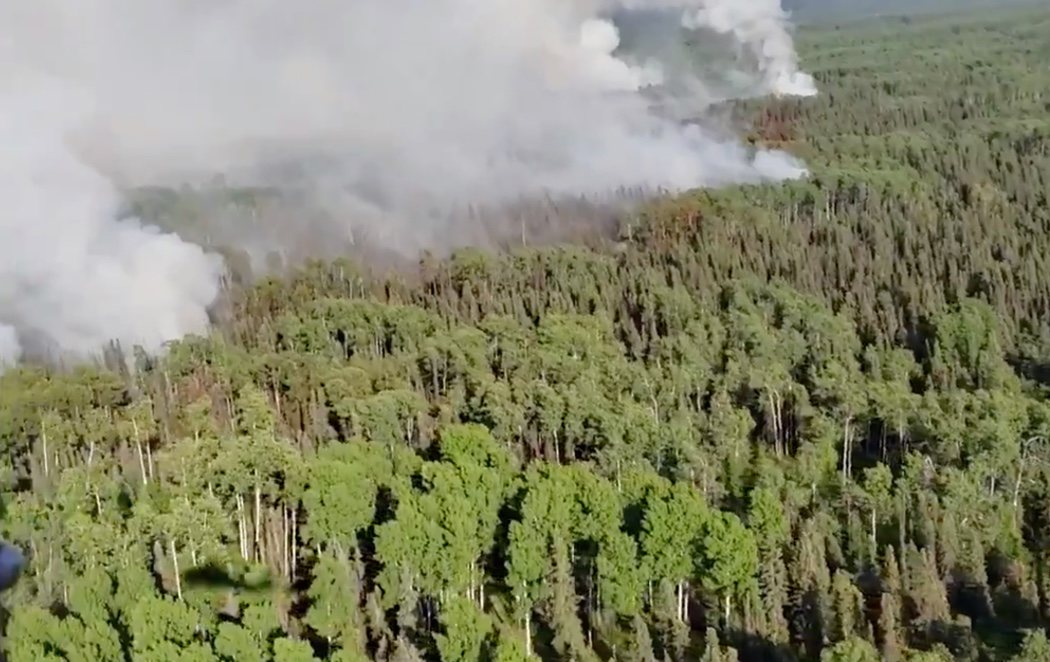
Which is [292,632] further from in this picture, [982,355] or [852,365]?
[982,355]

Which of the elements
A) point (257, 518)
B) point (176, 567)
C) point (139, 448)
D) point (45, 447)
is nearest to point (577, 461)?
point (257, 518)

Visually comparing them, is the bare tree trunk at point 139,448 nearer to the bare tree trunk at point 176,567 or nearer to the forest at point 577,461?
the forest at point 577,461

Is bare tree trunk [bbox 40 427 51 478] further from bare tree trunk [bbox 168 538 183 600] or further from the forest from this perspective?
bare tree trunk [bbox 168 538 183 600]

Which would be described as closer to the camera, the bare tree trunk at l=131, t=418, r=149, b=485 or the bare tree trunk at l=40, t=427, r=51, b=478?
the bare tree trunk at l=131, t=418, r=149, b=485

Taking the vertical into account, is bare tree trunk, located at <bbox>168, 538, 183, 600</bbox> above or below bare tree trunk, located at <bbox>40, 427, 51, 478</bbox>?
below

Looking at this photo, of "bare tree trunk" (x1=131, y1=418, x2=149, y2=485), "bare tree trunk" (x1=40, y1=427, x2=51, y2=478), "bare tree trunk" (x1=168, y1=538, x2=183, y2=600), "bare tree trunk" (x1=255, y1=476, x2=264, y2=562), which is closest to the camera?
"bare tree trunk" (x1=168, y1=538, x2=183, y2=600)

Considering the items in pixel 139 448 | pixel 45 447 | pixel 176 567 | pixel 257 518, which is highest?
pixel 45 447

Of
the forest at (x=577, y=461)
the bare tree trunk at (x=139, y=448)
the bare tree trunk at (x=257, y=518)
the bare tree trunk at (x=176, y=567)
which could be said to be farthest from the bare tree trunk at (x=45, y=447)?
the bare tree trunk at (x=176, y=567)

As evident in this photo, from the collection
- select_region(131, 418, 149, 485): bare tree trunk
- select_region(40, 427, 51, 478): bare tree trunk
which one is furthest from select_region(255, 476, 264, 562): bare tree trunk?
select_region(40, 427, 51, 478): bare tree trunk

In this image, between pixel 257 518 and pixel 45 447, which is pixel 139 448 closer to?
pixel 45 447
